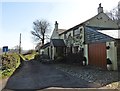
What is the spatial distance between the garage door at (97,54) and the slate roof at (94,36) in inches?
22.0

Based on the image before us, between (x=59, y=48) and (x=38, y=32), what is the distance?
105 feet

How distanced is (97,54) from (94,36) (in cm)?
238

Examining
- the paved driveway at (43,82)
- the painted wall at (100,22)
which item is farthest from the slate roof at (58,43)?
the paved driveway at (43,82)

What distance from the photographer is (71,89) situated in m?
10.5

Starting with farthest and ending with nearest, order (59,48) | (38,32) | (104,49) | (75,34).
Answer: (38,32) → (59,48) → (75,34) → (104,49)

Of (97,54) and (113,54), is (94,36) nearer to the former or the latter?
(97,54)

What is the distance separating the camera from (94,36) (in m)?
23.5

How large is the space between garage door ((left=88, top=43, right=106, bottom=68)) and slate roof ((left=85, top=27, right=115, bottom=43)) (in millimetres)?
560

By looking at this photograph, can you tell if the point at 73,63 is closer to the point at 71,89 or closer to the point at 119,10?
the point at 71,89

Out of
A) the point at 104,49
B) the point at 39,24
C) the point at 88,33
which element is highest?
the point at 39,24

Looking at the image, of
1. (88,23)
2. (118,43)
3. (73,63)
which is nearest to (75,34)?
(88,23)

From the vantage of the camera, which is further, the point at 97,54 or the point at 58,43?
the point at 58,43

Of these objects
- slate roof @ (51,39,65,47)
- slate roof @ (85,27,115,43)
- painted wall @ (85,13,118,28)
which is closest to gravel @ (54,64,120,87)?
slate roof @ (85,27,115,43)

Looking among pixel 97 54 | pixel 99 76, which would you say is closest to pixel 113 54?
pixel 97 54
